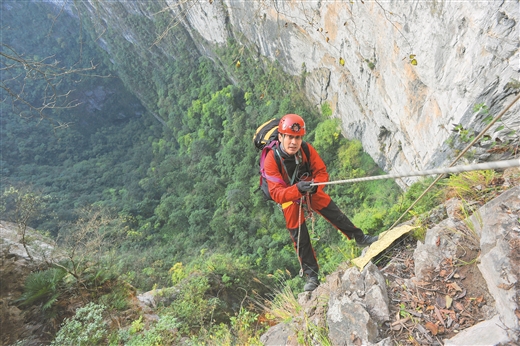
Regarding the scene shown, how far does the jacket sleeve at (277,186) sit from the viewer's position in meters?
2.56

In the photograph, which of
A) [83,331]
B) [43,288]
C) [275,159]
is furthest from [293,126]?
[43,288]

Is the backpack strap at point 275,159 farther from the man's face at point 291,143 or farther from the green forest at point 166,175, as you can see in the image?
the green forest at point 166,175

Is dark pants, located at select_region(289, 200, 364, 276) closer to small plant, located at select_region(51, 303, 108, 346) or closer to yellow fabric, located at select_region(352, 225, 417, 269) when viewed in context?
yellow fabric, located at select_region(352, 225, 417, 269)

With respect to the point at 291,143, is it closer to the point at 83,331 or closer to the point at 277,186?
the point at 277,186

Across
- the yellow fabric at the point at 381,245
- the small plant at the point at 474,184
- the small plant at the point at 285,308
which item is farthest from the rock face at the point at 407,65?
the small plant at the point at 285,308

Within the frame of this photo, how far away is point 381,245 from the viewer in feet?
7.83

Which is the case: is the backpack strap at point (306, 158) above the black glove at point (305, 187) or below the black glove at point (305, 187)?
above

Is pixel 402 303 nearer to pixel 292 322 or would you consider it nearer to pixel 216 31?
pixel 292 322

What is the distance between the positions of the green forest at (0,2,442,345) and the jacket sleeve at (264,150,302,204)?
63 cm

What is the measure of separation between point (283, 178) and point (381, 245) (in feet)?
3.59

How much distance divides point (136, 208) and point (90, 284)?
13909 mm

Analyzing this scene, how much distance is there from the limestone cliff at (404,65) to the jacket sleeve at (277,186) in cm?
135

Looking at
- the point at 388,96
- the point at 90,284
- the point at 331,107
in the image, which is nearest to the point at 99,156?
the point at 331,107

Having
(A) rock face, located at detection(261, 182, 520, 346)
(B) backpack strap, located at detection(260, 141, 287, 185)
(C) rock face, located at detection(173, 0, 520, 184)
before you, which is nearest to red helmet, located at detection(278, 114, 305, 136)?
(B) backpack strap, located at detection(260, 141, 287, 185)
